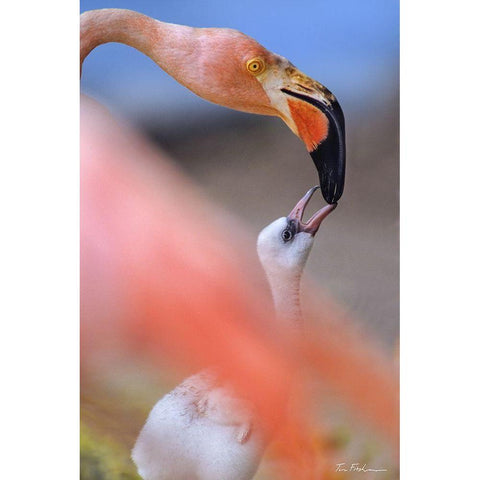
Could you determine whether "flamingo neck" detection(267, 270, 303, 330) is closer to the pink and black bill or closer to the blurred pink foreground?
the blurred pink foreground

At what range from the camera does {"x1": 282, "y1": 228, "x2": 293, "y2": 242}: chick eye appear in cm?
187

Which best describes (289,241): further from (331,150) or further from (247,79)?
(247,79)

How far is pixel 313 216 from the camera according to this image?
1.89 m

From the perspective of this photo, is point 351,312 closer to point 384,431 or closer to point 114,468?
point 384,431

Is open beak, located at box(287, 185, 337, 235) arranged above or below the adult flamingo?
below

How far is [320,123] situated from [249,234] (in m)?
0.44

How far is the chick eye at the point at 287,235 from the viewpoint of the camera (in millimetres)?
1871

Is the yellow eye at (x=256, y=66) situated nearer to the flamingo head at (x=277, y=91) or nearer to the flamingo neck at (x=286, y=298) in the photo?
the flamingo head at (x=277, y=91)

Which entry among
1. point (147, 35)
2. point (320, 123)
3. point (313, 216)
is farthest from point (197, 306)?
point (147, 35)
